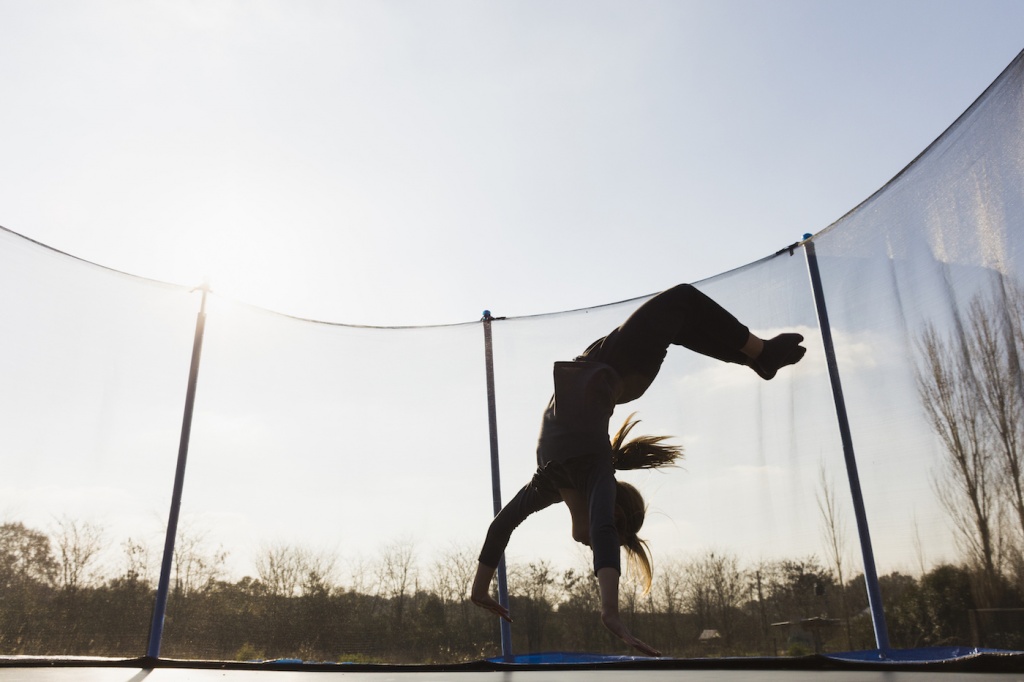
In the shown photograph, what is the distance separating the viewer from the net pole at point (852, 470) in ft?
7.02

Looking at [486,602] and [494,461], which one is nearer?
[486,602]

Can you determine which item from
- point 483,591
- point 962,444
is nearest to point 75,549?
point 483,591

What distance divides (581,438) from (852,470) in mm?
999

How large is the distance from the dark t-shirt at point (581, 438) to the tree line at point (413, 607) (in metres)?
0.91

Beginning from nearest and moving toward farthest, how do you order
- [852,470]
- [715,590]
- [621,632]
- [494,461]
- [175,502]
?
[621,632]
[852,470]
[715,590]
[175,502]
[494,461]

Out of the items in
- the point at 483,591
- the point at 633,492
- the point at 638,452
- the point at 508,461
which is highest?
the point at 508,461

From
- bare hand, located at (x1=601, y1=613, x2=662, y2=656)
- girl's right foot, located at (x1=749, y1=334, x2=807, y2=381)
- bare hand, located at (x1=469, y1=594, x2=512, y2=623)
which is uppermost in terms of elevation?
girl's right foot, located at (x1=749, y1=334, x2=807, y2=381)

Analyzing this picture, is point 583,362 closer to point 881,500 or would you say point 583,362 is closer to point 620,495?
point 620,495

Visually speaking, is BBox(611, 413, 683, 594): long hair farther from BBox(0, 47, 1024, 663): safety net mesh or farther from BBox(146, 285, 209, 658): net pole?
BBox(146, 285, 209, 658): net pole

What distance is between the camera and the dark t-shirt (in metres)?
1.82

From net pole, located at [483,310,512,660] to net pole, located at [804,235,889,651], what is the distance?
3.91 feet

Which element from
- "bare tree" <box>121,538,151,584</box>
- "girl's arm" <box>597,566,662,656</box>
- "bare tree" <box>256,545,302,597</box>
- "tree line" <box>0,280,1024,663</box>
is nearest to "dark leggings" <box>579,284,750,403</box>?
"girl's arm" <box>597,566,662,656</box>

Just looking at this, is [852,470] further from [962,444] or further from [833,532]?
[962,444]

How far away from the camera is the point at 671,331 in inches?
73.9
